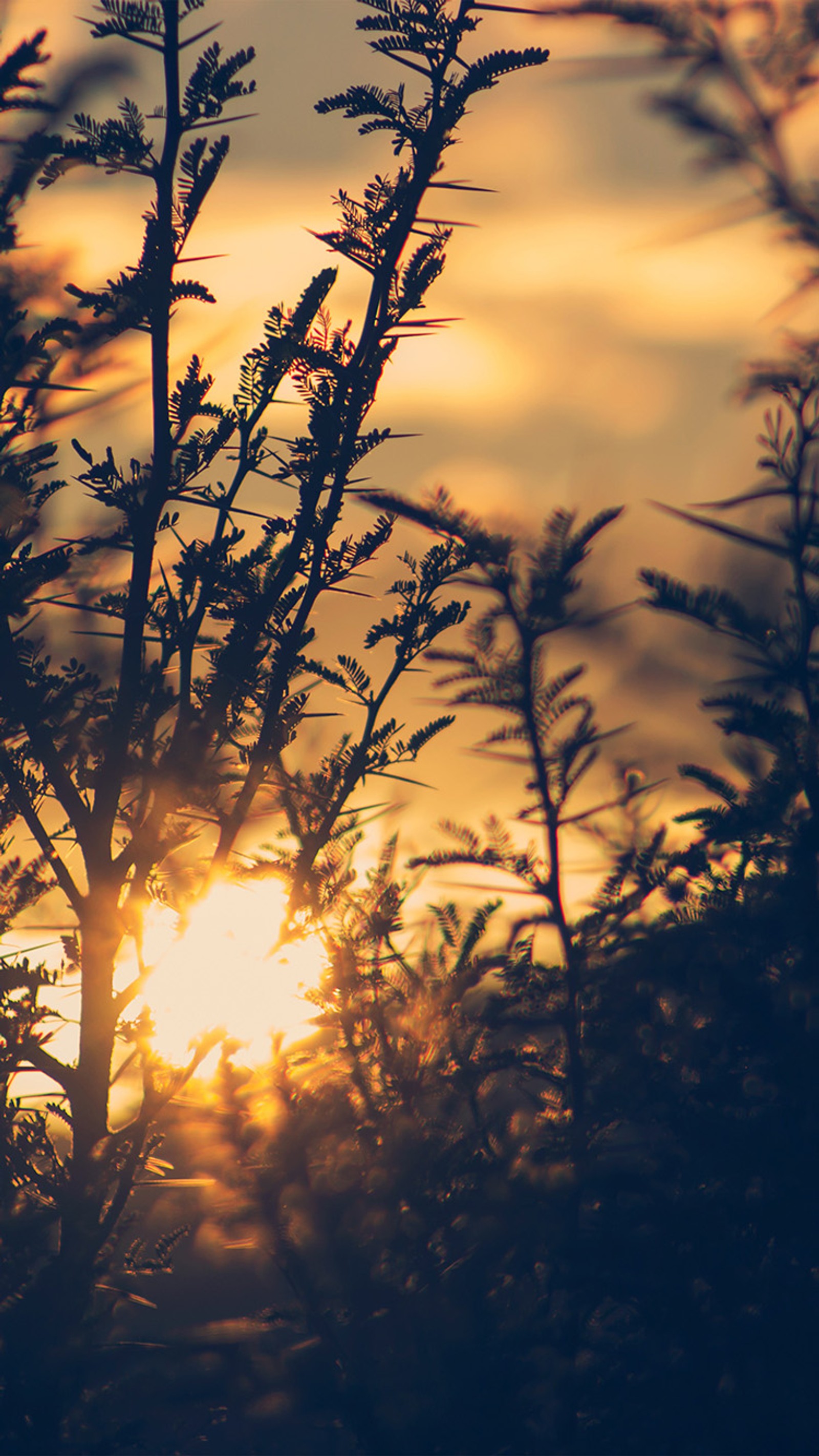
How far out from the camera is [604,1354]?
3.50 meters

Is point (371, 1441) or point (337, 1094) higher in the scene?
point (337, 1094)

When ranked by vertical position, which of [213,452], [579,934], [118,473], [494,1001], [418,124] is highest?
[418,124]

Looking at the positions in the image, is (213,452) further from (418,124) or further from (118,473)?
(418,124)

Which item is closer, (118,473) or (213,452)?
(118,473)

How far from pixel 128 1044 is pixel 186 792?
1179 mm

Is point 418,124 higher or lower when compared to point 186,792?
higher

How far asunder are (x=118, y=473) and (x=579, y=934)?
2.82 m

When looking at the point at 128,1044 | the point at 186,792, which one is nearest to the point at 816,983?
the point at 186,792

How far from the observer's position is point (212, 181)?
4500mm

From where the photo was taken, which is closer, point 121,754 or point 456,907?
point 121,754

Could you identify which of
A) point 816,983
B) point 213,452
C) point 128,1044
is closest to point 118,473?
point 213,452

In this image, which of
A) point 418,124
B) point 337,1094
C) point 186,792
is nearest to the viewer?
point 337,1094

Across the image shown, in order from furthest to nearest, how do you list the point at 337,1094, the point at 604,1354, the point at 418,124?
the point at 418,124 < the point at 337,1094 < the point at 604,1354

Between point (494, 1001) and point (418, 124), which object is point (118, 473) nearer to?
point (418, 124)
